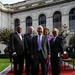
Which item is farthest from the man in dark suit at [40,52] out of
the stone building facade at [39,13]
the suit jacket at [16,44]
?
the stone building facade at [39,13]

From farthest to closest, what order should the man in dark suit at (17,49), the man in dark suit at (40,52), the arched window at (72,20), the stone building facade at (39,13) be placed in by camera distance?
the stone building facade at (39,13) < the arched window at (72,20) < the man in dark suit at (17,49) < the man in dark suit at (40,52)

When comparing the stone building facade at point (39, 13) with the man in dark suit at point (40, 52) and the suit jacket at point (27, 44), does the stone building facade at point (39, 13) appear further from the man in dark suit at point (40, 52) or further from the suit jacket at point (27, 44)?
the man in dark suit at point (40, 52)

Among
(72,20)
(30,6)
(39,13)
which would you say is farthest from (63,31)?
(30,6)

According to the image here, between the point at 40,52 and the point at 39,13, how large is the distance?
38.5 metres

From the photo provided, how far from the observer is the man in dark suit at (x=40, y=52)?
29.8ft

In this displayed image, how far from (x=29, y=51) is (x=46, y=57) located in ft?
3.76

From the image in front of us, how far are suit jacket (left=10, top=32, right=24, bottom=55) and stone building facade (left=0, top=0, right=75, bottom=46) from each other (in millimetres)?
30286

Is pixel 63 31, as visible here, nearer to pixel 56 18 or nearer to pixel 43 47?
pixel 56 18

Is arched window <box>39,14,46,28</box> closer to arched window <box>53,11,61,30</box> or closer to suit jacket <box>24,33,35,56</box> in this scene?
arched window <box>53,11,61,30</box>

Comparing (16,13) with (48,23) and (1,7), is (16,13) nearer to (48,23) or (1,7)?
(1,7)

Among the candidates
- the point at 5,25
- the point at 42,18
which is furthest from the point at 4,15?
the point at 42,18

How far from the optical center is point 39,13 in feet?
155

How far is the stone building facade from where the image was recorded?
140 feet

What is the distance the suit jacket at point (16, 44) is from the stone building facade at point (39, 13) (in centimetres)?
3029
